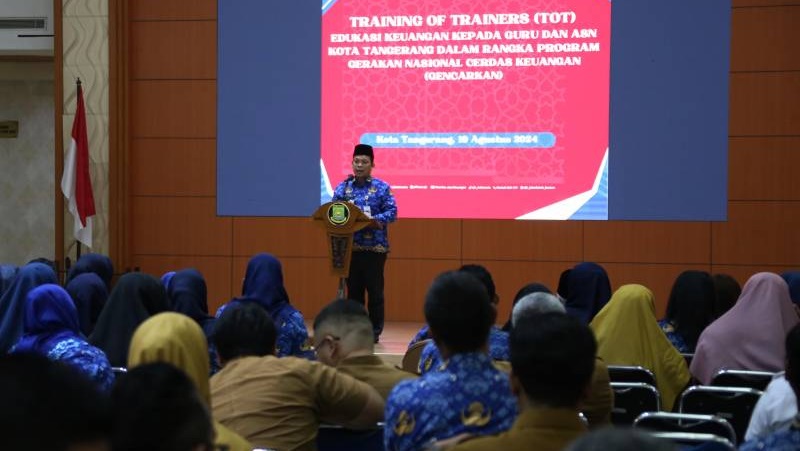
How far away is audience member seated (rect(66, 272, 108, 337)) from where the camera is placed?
14.9 ft

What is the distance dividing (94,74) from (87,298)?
4.11m

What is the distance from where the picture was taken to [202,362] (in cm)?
221

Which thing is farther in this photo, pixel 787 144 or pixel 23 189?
pixel 23 189

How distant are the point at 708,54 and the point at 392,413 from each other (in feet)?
20.1

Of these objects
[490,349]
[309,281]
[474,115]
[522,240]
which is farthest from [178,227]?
[490,349]

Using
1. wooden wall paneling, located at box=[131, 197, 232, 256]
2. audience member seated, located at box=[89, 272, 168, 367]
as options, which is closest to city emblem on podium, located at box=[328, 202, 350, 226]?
wooden wall paneling, located at box=[131, 197, 232, 256]

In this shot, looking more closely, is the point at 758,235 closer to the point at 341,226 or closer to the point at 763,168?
the point at 763,168

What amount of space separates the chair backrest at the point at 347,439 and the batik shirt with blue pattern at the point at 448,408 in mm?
494

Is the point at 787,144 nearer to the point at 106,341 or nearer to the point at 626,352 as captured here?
the point at 626,352

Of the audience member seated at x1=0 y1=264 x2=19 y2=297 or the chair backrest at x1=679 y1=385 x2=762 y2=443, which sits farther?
the audience member seated at x1=0 y1=264 x2=19 y2=297

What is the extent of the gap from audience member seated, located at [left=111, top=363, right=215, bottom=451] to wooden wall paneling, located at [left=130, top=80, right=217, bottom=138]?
22.6ft

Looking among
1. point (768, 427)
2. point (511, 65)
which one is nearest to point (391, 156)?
point (511, 65)

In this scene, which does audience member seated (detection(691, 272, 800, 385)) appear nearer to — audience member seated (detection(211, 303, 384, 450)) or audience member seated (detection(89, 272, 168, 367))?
audience member seated (detection(211, 303, 384, 450))

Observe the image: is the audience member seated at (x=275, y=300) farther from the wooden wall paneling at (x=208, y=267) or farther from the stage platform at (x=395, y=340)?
the wooden wall paneling at (x=208, y=267)
